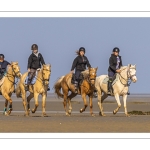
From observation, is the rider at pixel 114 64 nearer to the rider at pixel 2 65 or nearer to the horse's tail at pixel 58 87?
the horse's tail at pixel 58 87

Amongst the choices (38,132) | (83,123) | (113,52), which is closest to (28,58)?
(113,52)

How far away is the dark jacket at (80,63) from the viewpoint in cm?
2855

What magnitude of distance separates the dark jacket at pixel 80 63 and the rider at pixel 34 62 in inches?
58.8

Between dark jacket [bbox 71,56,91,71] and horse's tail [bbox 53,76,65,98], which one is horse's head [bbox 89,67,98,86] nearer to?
dark jacket [bbox 71,56,91,71]

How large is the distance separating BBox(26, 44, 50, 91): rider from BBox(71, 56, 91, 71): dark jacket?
4.90 feet

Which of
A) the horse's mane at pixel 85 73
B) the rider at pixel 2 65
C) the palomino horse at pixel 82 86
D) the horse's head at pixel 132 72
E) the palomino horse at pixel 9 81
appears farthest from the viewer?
the rider at pixel 2 65

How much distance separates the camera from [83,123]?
2372 centimetres

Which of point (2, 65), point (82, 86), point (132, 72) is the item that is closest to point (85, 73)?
point (82, 86)

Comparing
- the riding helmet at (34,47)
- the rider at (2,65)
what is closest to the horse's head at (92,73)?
the riding helmet at (34,47)

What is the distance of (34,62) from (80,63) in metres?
2.02

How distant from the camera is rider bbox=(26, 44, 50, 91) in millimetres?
27766

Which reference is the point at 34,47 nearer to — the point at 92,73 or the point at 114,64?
the point at 92,73

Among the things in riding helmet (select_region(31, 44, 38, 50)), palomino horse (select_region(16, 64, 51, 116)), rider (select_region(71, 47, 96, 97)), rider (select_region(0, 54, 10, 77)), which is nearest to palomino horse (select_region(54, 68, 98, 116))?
rider (select_region(71, 47, 96, 97))

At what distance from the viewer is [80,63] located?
94.1 ft
